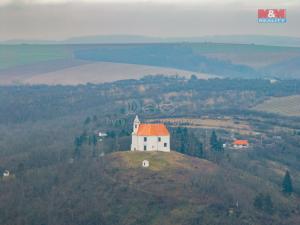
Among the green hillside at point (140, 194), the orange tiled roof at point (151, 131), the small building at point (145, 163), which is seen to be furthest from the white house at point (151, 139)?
the small building at point (145, 163)

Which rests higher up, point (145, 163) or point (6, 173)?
point (145, 163)

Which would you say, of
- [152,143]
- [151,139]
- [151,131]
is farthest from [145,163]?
[151,131]

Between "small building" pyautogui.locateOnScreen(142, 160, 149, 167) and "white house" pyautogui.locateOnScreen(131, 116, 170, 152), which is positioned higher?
"white house" pyautogui.locateOnScreen(131, 116, 170, 152)

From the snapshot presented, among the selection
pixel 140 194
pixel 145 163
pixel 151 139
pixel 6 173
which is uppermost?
pixel 151 139

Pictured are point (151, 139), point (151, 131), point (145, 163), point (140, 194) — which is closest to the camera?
point (140, 194)

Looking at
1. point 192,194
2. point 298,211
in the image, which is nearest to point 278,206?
point 298,211

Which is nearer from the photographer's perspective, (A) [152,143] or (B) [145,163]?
(B) [145,163]

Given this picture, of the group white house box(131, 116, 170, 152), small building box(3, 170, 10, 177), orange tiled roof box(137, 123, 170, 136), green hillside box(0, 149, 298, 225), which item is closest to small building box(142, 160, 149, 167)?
green hillside box(0, 149, 298, 225)

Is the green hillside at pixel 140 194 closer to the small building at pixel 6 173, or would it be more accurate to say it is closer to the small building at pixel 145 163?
the small building at pixel 145 163

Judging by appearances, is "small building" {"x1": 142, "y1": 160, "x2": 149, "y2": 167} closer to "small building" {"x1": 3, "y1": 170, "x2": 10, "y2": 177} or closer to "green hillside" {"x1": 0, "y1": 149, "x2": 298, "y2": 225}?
"green hillside" {"x1": 0, "y1": 149, "x2": 298, "y2": 225}

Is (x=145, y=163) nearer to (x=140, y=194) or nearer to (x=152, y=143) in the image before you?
(x=152, y=143)

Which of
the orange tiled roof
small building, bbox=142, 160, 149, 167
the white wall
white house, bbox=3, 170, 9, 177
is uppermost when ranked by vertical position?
the orange tiled roof
